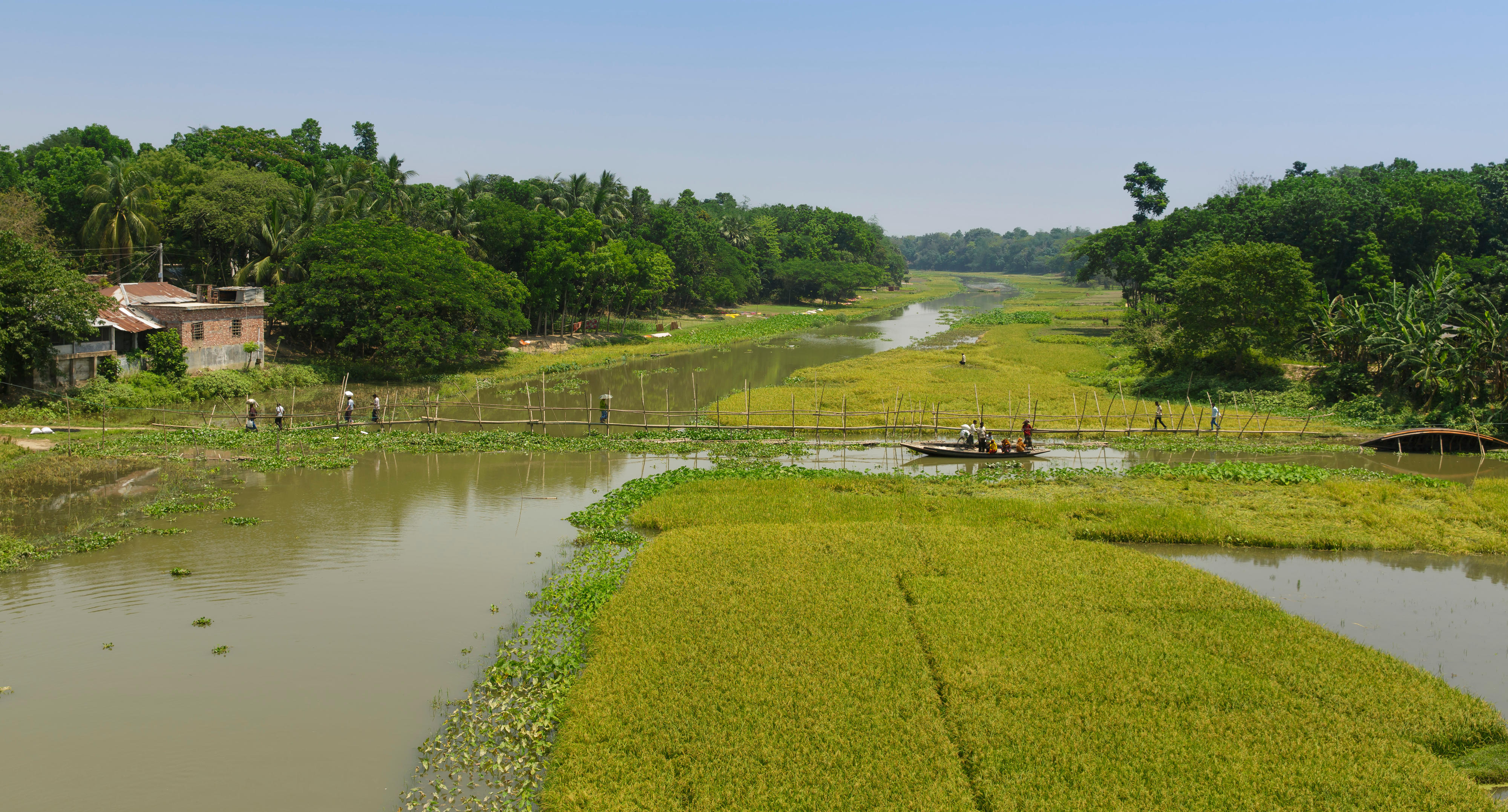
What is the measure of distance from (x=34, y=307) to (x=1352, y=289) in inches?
2194

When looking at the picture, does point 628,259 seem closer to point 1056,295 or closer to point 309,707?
point 309,707

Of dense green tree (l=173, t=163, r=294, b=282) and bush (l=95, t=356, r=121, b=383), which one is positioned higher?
dense green tree (l=173, t=163, r=294, b=282)

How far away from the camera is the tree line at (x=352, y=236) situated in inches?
1506

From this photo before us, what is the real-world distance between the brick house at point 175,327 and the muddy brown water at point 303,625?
30.9 ft

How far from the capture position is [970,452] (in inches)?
1028

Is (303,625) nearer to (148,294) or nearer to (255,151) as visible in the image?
(148,294)

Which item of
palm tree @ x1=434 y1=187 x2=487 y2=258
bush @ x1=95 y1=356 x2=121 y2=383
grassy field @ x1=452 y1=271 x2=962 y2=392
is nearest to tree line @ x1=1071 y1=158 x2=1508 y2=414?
grassy field @ x1=452 y1=271 x2=962 y2=392

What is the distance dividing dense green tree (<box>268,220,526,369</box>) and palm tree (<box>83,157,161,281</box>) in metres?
8.48

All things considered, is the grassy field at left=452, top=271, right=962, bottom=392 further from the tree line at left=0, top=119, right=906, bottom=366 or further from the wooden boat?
the wooden boat

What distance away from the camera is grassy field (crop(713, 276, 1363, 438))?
103 feet

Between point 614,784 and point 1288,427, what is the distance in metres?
29.0

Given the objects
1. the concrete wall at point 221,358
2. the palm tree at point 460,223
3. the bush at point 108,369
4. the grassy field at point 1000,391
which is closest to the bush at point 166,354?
the concrete wall at point 221,358

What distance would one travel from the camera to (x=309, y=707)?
11.6m

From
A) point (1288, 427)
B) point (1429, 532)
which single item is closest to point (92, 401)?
point (1429, 532)
